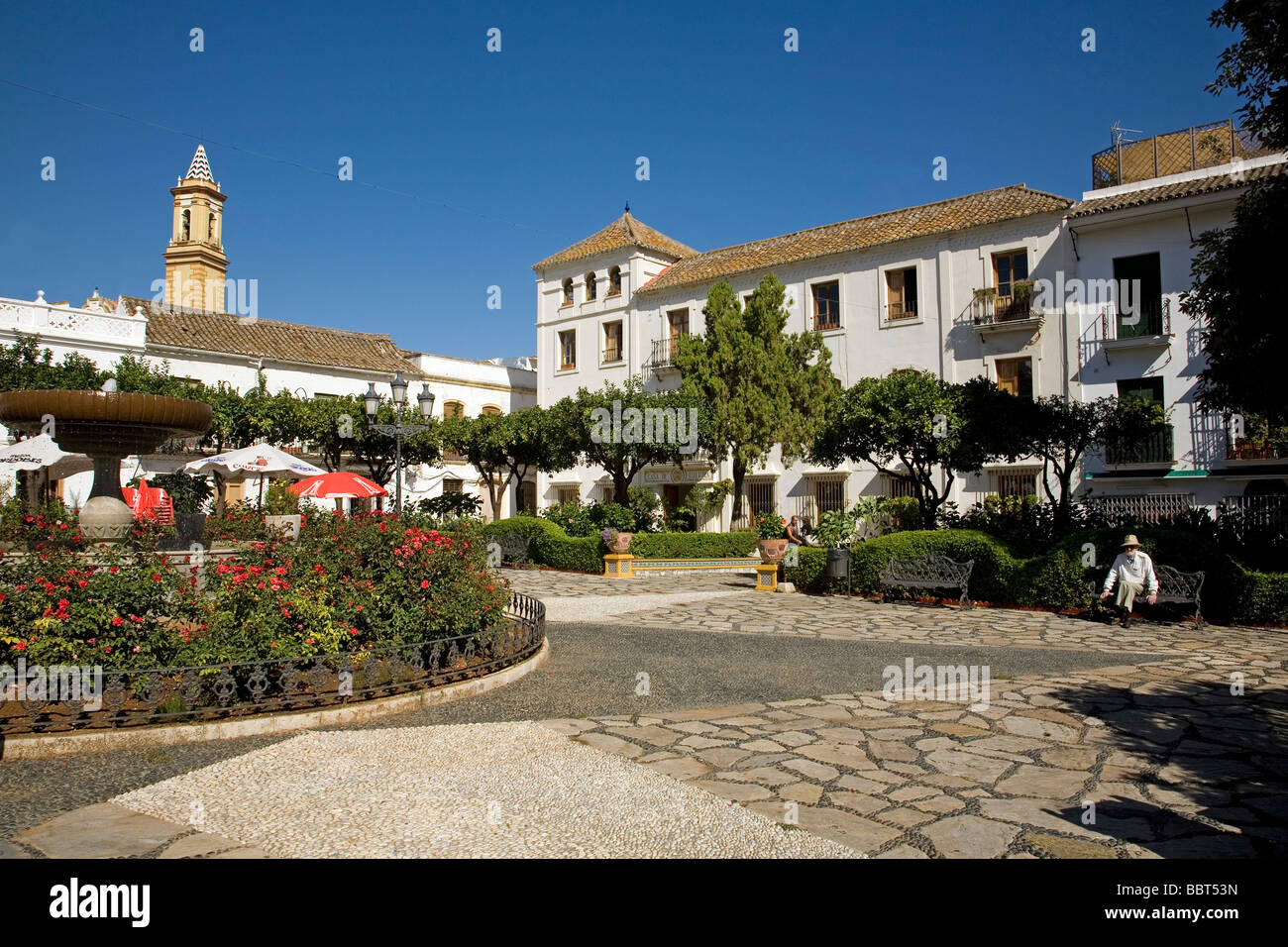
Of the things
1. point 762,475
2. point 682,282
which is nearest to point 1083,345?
point 762,475

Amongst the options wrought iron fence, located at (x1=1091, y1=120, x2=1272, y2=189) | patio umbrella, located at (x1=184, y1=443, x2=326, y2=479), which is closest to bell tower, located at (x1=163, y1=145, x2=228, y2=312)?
patio umbrella, located at (x1=184, y1=443, x2=326, y2=479)

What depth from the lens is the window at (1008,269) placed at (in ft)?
75.7

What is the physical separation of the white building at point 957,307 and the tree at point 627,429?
4.76 metres

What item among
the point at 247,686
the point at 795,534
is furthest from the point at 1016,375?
the point at 247,686

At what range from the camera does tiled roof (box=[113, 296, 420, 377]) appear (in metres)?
30.9

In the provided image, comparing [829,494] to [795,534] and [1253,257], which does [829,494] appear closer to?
[795,534]

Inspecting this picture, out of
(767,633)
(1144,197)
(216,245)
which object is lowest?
(767,633)

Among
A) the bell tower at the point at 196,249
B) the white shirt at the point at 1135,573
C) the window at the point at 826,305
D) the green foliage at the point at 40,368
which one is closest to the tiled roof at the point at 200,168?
the bell tower at the point at 196,249

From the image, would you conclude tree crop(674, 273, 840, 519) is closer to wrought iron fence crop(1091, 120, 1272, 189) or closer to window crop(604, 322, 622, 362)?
window crop(604, 322, 622, 362)

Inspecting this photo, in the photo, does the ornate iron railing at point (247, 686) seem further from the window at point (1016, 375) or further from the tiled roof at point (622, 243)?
the tiled roof at point (622, 243)

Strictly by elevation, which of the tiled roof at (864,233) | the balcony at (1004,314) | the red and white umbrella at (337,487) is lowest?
the red and white umbrella at (337,487)

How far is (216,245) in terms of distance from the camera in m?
44.7
